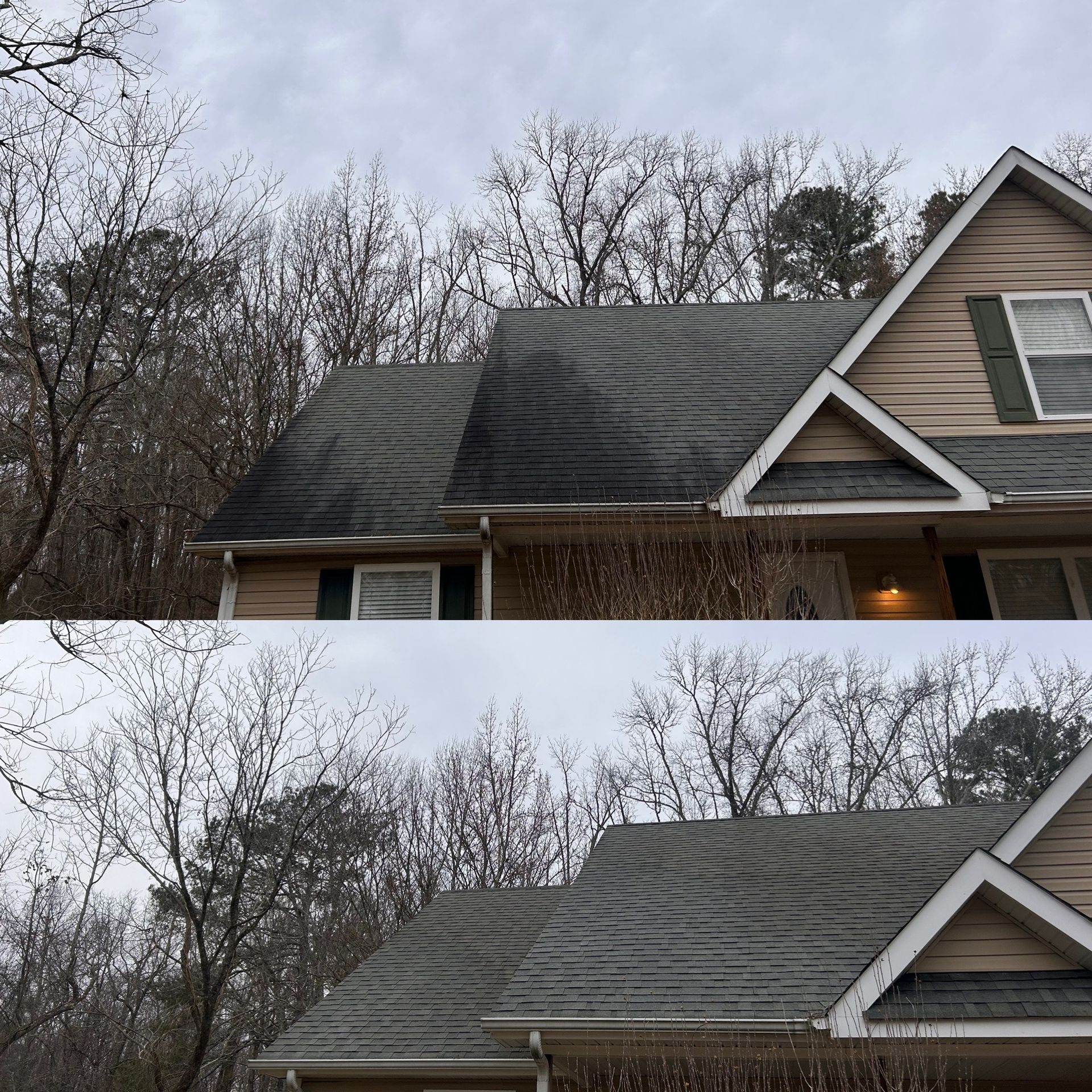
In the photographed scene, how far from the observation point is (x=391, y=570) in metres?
10.6

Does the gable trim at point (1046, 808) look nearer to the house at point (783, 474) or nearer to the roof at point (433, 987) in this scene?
the house at point (783, 474)

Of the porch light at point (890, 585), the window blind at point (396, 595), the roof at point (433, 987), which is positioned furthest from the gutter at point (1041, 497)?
the roof at point (433, 987)

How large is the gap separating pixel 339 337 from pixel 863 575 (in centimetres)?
1510

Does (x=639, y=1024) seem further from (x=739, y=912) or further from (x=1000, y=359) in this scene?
(x=1000, y=359)

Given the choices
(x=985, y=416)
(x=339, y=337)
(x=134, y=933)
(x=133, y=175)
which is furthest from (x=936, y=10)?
(x=134, y=933)

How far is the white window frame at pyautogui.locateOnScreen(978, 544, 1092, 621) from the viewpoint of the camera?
9352 mm

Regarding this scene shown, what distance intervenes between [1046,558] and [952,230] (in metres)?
3.61

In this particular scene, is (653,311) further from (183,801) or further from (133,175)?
(183,801)

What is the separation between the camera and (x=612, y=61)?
34.5m

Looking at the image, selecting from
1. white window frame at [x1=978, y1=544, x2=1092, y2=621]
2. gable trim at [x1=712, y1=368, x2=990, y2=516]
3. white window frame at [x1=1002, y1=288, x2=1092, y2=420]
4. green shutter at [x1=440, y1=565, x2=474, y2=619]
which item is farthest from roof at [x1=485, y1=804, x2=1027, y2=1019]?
white window frame at [x1=1002, y1=288, x2=1092, y2=420]

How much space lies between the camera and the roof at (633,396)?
9.02 m

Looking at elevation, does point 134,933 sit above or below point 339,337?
below

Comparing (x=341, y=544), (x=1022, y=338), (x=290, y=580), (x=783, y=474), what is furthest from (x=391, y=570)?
(x=1022, y=338)

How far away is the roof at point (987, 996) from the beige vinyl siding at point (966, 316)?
5035 mm
